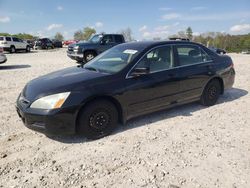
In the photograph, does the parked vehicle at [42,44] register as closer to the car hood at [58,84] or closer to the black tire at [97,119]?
the car hood at [58,84]

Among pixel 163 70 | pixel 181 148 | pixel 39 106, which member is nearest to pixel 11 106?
pixel 39 106

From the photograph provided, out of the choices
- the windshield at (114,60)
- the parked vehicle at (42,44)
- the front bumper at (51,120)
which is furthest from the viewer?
the parked vehicle at (42,44)

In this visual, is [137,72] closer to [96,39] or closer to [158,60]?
[158,60]

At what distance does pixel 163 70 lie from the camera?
186 inches

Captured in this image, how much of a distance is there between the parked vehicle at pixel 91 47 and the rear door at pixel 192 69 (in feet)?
30.2

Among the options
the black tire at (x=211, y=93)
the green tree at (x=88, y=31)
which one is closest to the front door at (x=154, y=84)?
the black tire at (x=211, y=93)

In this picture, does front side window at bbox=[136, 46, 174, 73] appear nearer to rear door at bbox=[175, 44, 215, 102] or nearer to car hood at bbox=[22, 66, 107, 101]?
rear door at bbox=[175, 44, 215, 102]

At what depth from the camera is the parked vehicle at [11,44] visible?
85.3ft

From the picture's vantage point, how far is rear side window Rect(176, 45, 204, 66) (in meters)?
5.08

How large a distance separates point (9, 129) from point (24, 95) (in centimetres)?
88

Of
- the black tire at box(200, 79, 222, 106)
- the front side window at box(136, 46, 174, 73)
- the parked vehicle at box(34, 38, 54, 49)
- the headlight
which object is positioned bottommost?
the black tire at box(200, 79, 222, 106)

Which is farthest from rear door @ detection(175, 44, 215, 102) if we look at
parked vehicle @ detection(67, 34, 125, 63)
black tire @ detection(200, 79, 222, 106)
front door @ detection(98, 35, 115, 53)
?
front door @ detection(98, 35, 115, 53)

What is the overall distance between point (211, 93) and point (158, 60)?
1763mm

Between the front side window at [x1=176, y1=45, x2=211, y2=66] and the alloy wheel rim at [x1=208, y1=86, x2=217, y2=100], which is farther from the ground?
the front side window at [x1=176, y1=45, x2=211, y2=66]
